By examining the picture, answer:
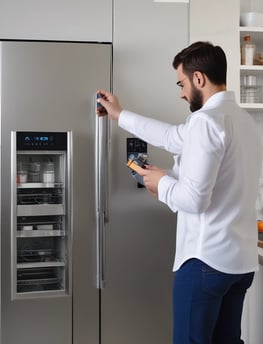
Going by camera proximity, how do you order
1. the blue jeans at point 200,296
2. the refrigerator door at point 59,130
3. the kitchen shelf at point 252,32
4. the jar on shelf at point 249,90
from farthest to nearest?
the jar on shelf at point 249,90 → the kitchen shelf at point 252,32 → the refrigerator door at point 59,130 → the blue jeans at point 200,296

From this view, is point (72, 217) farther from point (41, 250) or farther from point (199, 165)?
point (199, 165)

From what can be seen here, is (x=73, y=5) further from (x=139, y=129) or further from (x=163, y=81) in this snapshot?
(x=139, y=129)

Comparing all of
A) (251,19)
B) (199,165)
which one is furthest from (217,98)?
(251,19)

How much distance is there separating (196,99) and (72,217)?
1104 millimetres

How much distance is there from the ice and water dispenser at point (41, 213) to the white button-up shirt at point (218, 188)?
1054 mm

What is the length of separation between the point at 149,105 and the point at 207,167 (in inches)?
50.1

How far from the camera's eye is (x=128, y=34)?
2531 millimetres

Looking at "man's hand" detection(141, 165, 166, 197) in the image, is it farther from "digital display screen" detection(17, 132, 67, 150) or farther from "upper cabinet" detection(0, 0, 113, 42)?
"upper cabinet" detection(0, 0, 113, 42)

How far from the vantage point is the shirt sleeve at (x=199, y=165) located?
4.39 feet

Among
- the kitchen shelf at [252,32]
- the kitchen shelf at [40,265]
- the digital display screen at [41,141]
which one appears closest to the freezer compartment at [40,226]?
the kitchen shelf at [40,265]

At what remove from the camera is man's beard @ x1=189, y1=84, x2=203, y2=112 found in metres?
1.56

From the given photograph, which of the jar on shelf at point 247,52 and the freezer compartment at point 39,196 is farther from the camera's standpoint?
the jar on shelf at point 247,52

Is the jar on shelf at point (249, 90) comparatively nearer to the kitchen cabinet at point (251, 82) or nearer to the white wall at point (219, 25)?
the kitchen cabinet at point (251, 82)

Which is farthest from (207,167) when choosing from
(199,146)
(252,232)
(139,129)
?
(139,129)
